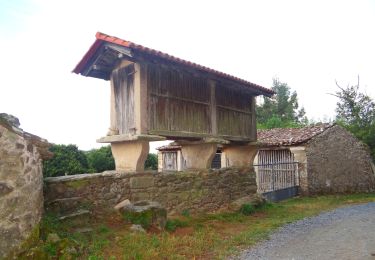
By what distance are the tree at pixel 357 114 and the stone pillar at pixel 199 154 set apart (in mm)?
13225

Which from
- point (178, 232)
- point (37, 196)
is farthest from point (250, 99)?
point (37, 196)

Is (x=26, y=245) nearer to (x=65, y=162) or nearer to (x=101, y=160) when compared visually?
(x=65, y=162)

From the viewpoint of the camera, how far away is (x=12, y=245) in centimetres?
370

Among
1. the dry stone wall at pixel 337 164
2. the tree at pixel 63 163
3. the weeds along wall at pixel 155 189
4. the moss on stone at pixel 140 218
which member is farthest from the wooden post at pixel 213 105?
the dry stone wall at pixel 337 164

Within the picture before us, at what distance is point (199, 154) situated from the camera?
332 inches

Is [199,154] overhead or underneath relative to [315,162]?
overhead

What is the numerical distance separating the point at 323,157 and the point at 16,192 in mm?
13228

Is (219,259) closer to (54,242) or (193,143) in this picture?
(54,242)

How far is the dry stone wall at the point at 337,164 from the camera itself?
13.6 meters

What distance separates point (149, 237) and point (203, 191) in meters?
2.99

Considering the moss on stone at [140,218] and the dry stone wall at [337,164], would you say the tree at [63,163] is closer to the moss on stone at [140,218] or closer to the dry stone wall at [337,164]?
the moss on stone at [140,218]

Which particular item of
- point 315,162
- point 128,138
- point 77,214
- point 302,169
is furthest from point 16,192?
point 315,162

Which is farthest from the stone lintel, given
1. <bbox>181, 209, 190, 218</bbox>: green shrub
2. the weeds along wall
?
<bbox>181, 209, 190, 218</bbox>: green shrub

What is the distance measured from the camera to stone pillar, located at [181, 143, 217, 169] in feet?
26.7
